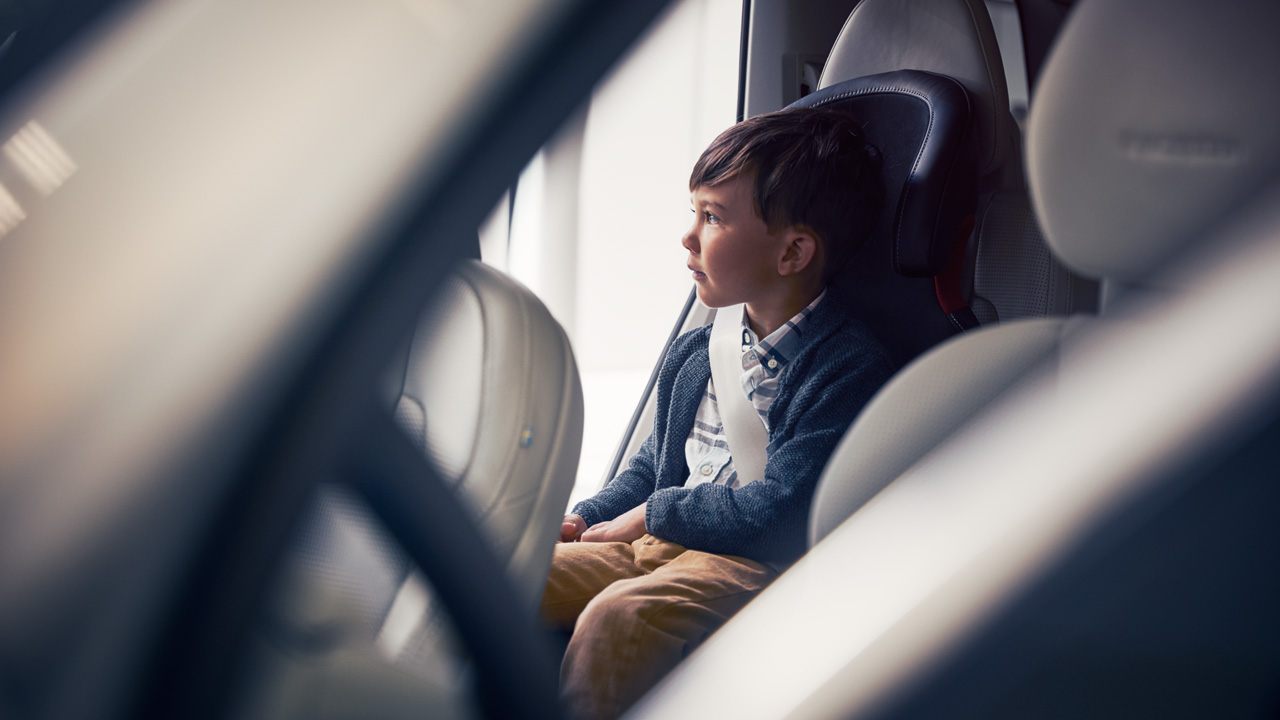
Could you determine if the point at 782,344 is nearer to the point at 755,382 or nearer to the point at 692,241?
the point at 755,382

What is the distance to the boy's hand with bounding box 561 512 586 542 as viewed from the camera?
4.04ft

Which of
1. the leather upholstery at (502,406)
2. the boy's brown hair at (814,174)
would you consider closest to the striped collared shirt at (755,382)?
the boy's brown hair at (814,174)

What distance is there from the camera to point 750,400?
1.22 meters

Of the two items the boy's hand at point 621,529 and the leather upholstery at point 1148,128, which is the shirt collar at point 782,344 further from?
the leather upholstery at point 1148,128

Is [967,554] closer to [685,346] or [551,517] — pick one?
[551,517]

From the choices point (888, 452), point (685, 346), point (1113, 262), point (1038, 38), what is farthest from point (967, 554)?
point (1038, 38)

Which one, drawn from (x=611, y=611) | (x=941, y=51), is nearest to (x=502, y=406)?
(x=611, y=611)

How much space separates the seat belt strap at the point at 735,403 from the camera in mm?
1177

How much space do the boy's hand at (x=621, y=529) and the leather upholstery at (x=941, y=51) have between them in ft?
2.15

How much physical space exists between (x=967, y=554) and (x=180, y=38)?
0.63 metres

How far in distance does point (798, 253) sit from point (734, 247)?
0.09 metres

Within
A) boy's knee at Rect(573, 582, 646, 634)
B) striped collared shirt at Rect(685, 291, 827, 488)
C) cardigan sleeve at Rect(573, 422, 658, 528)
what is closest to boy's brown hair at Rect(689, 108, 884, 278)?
striped collared shirt at Rect(685, 291, 827, 488)

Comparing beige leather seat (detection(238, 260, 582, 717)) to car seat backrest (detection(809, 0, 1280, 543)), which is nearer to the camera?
beige leather seat (detection(238, 260, 582, 717))

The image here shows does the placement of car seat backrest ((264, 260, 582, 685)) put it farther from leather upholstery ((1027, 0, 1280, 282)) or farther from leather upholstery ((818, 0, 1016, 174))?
leather upholstery ((818, 0, 1016, 174))
